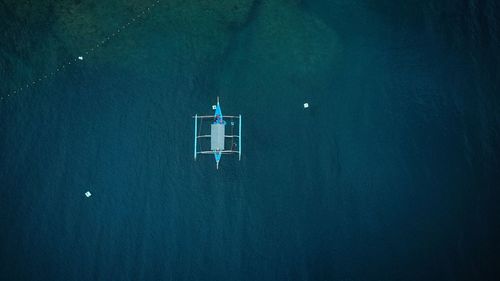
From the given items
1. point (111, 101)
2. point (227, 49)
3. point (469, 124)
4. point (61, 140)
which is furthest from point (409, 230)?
point (61, 140)

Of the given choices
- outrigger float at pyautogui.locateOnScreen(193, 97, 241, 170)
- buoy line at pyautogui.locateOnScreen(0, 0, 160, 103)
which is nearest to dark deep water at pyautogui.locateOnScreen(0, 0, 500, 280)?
buoy line at pyautogui.locateOnScreen(0, 0, 160, 103)

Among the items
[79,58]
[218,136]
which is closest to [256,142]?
[218,136]

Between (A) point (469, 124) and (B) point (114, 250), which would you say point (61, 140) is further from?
(A) point (469, 124)

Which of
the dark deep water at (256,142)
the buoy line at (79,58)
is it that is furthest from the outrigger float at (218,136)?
the buoy line at (79,58)

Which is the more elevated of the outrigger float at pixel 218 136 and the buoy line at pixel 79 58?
→ the buoy line at pixel 79 58

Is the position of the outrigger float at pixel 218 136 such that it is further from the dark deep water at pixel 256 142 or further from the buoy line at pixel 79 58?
the buoy line at pixel 79 58

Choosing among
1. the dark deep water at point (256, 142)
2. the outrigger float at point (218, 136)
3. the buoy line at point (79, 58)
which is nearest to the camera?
the dark deep water at point (256, 142)

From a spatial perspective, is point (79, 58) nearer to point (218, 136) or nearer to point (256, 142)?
point (218, 136)
